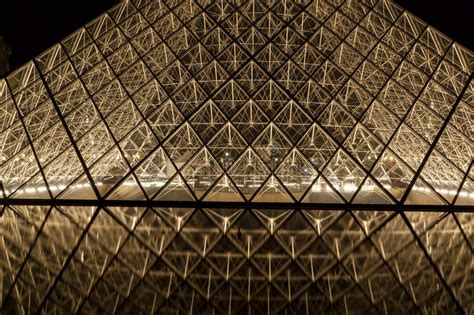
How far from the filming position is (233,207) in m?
13.4

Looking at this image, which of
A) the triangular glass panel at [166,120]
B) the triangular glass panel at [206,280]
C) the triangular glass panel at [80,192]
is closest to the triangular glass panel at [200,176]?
the triangular glass panel at [166,120]

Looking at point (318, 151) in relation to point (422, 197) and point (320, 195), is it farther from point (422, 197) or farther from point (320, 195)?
point (422, 197)

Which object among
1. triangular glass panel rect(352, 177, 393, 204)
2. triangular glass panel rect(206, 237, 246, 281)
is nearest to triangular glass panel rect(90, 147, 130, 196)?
triangular glass panel rect(352, 177, 393, 204)

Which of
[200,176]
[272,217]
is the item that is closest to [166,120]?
[200,176]

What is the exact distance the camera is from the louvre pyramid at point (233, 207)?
5.67 metres

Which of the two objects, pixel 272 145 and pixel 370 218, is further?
pixel 272 145

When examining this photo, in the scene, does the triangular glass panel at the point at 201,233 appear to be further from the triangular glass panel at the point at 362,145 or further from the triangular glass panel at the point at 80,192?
the triangular glass panel at the point at 362,145

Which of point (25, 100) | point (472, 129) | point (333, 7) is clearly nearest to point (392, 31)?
point (333, 7)

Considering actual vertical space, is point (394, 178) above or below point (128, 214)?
below

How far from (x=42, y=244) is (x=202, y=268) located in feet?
11.3

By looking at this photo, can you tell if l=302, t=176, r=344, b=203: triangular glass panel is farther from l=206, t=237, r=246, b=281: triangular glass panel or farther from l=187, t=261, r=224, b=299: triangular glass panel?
l=187, t=261, r=224, b=299: triangular glass panel

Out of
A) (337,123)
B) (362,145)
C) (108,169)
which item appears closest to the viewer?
(108,169)

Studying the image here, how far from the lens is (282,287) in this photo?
5875 millimetres

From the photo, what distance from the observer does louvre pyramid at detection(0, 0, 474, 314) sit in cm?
567
